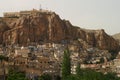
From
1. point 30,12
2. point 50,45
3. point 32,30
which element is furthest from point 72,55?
point 30,12

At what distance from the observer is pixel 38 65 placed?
10719cm

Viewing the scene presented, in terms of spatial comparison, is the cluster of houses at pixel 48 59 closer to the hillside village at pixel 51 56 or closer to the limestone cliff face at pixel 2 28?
the hillside village at pixel 51 56

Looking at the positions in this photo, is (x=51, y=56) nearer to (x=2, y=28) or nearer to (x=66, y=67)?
(x=2, y=28)

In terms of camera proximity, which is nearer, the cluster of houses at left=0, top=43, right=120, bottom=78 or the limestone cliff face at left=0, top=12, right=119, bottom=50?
the cluster of houses at left=0, top=43, right=120, bottom=78

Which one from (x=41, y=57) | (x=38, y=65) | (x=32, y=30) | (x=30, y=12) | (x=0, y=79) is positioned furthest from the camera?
(x=30, y=12)

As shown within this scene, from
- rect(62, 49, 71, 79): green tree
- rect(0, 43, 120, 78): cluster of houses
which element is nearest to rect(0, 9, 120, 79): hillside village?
rect(0, 43, 120, 78): cluster of houses

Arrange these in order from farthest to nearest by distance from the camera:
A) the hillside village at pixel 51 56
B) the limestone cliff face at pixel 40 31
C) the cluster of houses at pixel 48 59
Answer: the limestone cliff face at pixel 40 31 → the hillside village at pixel 51 56 → the cluster of houses at pixel 48 59

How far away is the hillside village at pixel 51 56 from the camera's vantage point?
104 m

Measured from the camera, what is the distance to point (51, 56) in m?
123

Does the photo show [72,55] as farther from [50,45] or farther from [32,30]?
[32,30]

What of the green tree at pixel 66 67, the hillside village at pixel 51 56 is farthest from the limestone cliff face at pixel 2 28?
the green tree at pixel 66 67

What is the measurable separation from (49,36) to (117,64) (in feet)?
82.4

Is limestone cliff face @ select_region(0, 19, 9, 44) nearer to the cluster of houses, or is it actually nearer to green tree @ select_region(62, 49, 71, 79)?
the cluster of houses

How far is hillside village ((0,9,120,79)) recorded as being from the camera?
10387cm
